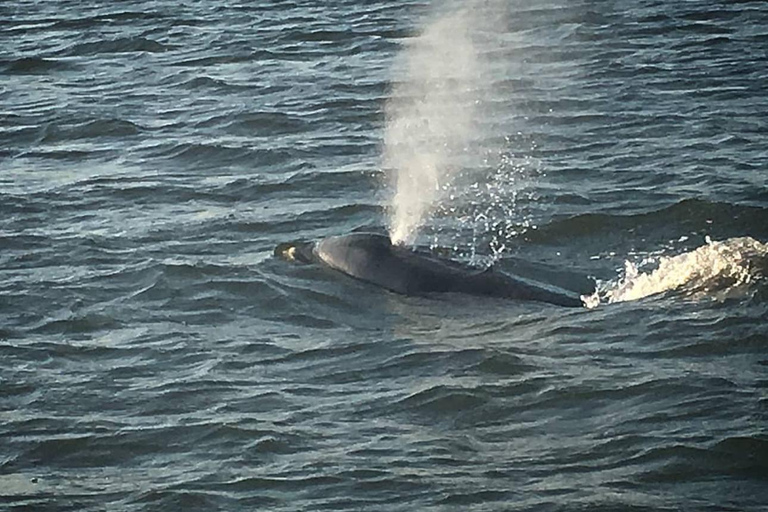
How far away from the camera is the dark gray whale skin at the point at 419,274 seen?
44.5ft

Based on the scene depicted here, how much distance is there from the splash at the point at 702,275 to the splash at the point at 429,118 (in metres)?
2.02

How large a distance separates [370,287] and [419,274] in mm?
429

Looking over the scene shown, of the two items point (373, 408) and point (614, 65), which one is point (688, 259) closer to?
point (373, 408)

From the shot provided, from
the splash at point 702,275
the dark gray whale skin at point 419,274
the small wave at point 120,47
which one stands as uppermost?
the small wave at point 120,47

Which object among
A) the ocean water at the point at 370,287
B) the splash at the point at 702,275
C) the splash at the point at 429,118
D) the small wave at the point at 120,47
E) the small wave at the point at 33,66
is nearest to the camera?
the ocean water at the point at 370,287

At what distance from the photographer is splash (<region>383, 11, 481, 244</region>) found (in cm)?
1720

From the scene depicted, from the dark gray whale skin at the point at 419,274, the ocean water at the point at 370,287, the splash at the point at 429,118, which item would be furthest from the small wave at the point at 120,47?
the dark gray whale skin at the point at 419,274

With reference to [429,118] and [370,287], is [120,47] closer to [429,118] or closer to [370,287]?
[429,118]

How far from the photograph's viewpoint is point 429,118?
20906mm

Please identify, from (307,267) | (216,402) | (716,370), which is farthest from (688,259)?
(216,402)

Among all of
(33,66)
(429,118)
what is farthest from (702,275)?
(33,66)

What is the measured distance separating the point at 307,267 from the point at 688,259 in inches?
124

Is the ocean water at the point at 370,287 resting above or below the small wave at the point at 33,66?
below

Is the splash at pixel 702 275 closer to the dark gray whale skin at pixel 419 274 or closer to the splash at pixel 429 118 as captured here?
the dark gray whale skin at pixel 419 274
